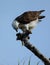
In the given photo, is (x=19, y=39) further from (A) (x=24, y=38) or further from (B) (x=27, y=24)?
(B) (x=27, y=24)

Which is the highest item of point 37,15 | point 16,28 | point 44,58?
point 37,15

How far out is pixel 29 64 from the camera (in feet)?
8.64

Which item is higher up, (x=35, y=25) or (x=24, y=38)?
(x=35, y=25)

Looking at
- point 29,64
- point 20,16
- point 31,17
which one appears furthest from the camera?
point 31,17

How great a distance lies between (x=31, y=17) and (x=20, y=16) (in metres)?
A: 0.49

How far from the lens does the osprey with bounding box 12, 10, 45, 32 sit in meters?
3.02

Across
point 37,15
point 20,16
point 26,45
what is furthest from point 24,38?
point 37,15

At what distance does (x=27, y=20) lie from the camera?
3232mm

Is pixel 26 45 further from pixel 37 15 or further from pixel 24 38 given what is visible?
pixel 37 15

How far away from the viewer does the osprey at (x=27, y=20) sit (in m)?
3.02

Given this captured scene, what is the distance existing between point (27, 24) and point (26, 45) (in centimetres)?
135

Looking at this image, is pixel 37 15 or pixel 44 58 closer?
pixel 44 58

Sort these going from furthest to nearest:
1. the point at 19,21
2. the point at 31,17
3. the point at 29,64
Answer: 1. the point at 31,17
2. the point at 19,21
3. the point at 29,64

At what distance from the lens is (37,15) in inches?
129
